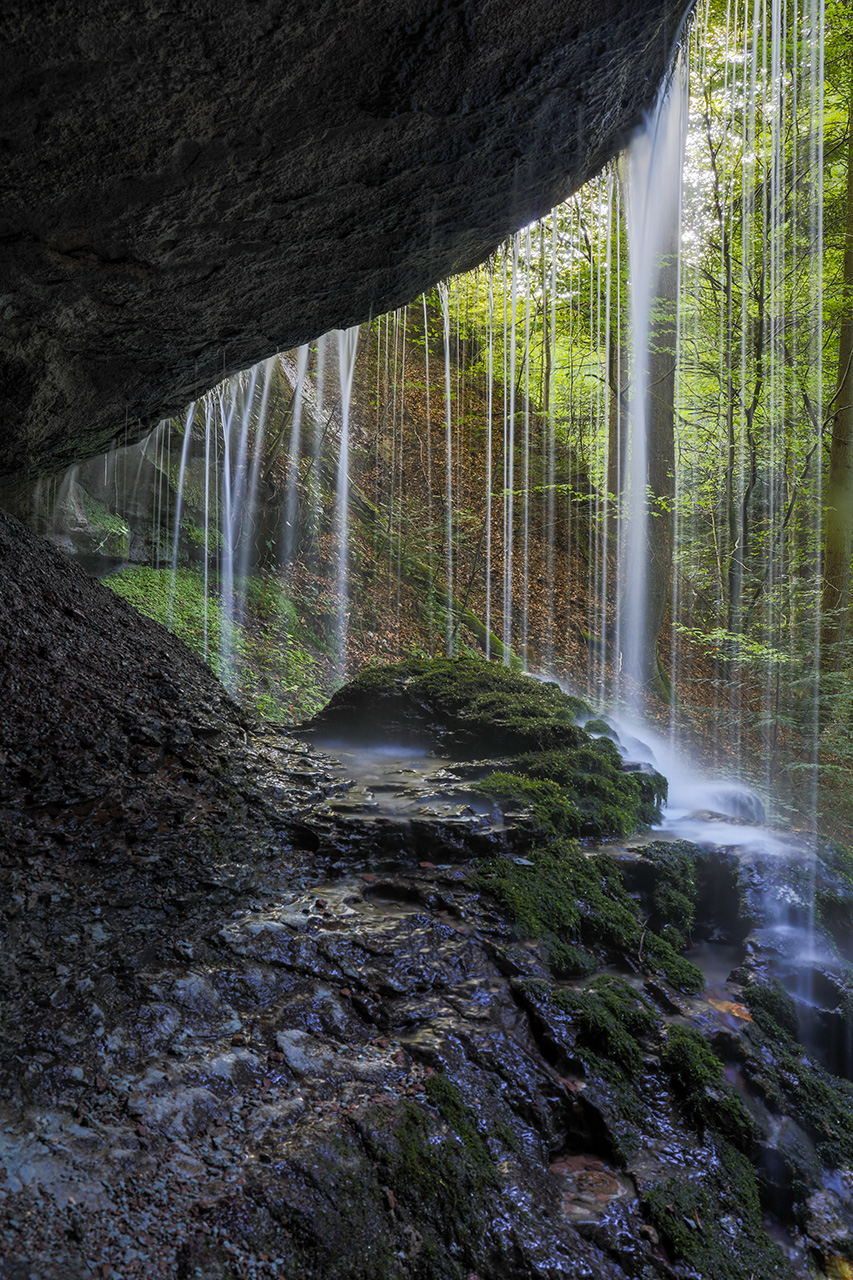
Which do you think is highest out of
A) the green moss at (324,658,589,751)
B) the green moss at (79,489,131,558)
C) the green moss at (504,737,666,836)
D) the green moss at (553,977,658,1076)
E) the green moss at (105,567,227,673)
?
the green moss at (79,489,131,558)

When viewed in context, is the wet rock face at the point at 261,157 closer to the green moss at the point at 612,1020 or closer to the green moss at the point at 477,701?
the green moss at the point at 477,701

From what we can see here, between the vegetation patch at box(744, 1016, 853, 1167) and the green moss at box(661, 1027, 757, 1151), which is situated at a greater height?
the green moss at box(661, 1027, 757, 1151)

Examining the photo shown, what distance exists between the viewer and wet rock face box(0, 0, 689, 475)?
2418mm

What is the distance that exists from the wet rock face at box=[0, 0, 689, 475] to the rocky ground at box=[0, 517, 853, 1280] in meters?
1.83

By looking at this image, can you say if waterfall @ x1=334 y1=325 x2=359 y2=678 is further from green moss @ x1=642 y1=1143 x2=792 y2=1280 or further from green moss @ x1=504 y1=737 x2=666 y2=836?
green moss @ x1=642 y1=1143 x2=792 y2=1280

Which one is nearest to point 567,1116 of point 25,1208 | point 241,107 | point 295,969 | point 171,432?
point 295,969

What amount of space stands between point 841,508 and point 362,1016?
30.9ft

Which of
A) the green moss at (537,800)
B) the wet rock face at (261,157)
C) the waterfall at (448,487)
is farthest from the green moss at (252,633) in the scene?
the green moss at (537,800)

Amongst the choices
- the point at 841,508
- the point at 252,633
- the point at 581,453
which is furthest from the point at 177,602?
the point at 581,453

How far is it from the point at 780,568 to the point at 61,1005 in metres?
11.4

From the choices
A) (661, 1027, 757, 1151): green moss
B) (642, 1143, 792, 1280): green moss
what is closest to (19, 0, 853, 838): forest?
(661, 1027, 757, 1151): green moss

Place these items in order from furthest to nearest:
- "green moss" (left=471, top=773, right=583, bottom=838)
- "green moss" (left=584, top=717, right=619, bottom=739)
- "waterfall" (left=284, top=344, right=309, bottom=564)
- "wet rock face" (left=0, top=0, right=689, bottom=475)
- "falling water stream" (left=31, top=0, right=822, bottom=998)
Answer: "waterfall" (left=284, top=344, right=309, bottom=564), "falling water stream" (left=31, top=0, right=822, bottom=998), "green moss" (left=584, top=717, right=619, bottom=739), "green moss" (left=471, top=773, right=583, bottom=838), "wet rock face" (left=0, top=0, right=689, bottom=475)

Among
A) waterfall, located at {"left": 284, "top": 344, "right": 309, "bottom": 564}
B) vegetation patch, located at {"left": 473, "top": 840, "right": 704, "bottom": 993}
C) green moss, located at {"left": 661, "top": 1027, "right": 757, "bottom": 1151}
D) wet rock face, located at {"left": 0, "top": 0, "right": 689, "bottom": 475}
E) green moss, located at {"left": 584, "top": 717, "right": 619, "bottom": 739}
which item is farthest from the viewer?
waterfall, located at {"left": 284, "top": 344, "right": 309, "bottom": 564}

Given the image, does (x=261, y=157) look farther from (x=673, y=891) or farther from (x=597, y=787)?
(x=673, y=891)
